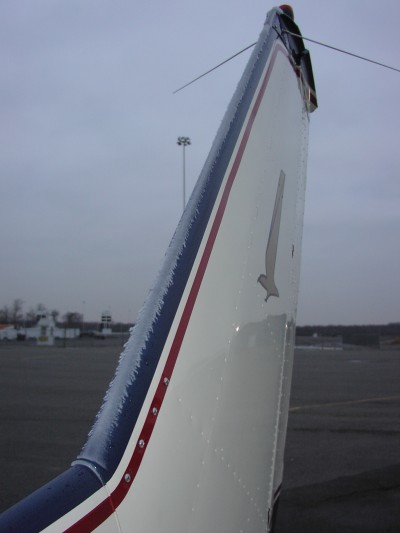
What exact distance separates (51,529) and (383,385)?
16964mm

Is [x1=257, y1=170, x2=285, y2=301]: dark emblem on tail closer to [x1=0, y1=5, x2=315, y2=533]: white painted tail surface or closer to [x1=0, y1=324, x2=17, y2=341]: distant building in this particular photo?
[x1=0, y1=5, x2=315, y2=533]: white painted tail surface

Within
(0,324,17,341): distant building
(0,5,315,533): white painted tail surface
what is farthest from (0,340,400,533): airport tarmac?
(0,324,17,341): distant building

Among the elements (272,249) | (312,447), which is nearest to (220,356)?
(272,249)

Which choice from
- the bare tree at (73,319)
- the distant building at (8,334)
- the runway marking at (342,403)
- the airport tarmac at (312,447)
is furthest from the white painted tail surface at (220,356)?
the bare tree at (73,319)

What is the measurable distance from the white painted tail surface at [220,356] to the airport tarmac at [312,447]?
10.3 ft

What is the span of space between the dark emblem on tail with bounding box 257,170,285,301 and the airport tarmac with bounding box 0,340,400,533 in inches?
126

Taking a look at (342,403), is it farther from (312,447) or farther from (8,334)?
(8,334)

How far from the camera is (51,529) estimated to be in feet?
4.18

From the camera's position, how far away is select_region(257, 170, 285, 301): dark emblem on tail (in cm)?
234

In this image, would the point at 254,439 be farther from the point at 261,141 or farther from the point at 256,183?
the point at 261,141

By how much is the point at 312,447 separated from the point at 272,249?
6.40 metres

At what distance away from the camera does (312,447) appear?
27.0 feet

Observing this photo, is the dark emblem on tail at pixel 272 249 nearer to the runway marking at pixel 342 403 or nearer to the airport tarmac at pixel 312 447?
the airport tarmac at pixel 312 447

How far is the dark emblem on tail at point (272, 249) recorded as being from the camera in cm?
234
